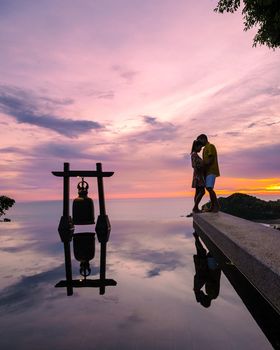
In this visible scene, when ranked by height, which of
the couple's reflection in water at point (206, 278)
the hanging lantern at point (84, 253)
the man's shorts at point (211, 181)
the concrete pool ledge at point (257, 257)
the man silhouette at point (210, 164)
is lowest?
the couple's reflection in water at point (206, 278)

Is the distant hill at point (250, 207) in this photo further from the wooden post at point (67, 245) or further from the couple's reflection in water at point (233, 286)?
the couple's reflection in water at point (233, 286)

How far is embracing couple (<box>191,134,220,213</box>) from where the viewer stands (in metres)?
11.1

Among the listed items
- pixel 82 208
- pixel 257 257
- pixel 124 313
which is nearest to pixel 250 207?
pixel 82 208

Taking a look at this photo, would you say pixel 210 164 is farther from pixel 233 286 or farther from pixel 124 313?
pixel 124 313

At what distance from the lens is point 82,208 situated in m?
11.9

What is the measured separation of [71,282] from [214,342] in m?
2.74

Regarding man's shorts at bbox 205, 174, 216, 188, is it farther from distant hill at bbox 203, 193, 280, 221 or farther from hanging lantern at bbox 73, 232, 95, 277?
distant hill at bbox 203, 193, 280, 221

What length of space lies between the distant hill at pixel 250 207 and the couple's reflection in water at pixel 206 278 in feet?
37.1

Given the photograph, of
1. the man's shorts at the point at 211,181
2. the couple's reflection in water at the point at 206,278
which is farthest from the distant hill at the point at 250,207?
the couple's reflection in water at the point at 206,278

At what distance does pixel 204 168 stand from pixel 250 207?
8.27 metres

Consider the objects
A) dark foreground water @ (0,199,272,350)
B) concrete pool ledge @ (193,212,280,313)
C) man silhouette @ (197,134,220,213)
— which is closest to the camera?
dark foreground water @ (0,199,272,350)

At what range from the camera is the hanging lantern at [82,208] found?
1188 cm

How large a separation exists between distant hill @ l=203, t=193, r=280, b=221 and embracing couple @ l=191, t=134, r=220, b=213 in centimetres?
599

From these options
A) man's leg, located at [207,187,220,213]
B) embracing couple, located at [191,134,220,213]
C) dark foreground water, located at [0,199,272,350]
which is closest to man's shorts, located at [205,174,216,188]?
embracing couple, located at [191,134,220,213]
